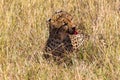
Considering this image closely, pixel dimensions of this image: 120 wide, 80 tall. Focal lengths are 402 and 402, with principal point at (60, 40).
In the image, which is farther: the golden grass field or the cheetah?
the cheetah

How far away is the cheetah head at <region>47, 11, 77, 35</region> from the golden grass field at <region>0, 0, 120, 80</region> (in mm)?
175

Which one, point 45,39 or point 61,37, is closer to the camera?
point 61,37

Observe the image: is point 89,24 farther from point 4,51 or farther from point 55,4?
point 4,51

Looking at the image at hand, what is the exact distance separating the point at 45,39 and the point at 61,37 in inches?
12.3

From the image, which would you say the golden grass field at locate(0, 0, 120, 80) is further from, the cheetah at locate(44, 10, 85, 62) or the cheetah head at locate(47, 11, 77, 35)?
the cheetah head at locate(47, 11, 77, 35)

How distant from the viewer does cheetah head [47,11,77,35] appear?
245 cm

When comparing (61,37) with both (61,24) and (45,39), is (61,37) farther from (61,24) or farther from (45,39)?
(45,39)

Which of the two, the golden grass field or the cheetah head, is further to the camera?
the cheetah head

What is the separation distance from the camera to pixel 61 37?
2463mm

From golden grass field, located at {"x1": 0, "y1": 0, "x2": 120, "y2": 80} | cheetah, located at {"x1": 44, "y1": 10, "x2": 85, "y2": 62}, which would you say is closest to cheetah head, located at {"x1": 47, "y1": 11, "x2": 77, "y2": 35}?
cheetah, located at {"x1": 44, "y1": 10, "x2": 85, "y2": 62}

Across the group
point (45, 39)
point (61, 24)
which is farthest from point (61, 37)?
point (45, 39)

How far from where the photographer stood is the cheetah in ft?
8.05

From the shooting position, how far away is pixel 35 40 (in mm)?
2736

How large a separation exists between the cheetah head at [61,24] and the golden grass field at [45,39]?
175 mm
